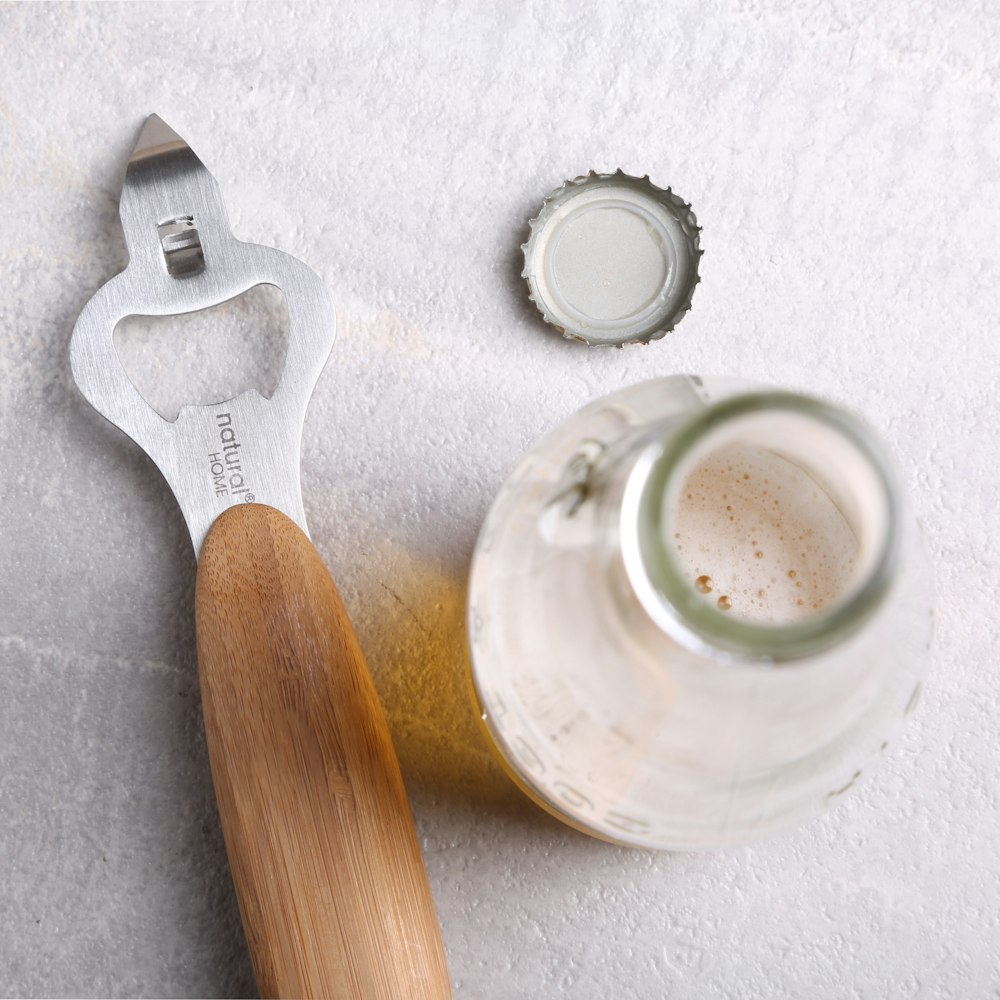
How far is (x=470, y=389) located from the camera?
879 millimetres

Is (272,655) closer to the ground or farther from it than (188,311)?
closer to the ground

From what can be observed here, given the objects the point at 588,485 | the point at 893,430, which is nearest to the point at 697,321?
the point at 893,430

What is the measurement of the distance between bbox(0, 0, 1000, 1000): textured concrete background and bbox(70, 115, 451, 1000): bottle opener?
0.17 feet

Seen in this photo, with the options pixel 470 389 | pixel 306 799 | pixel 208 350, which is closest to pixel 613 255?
pixel 470 389

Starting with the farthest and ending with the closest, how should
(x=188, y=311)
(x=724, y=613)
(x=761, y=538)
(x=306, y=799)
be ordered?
(x=188, y=311) < (x=306, y=799) < (x=761, y=538) < (x=724, y=613)

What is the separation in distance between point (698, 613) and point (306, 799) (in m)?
0.41

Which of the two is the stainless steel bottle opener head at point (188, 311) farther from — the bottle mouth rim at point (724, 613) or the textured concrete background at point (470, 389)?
the bottle mouth rim at point (724, 613)

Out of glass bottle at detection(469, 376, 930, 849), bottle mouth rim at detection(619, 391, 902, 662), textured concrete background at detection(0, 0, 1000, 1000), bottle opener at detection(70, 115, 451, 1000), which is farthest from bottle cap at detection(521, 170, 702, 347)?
bottle mouth rim at detection(619, 391, 902, 662)

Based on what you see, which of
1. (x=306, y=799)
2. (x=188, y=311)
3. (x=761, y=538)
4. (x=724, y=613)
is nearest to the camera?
(x=724, y=613)

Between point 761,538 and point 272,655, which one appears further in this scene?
point 272,655

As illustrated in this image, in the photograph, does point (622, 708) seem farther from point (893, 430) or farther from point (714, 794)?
point (893, 430)

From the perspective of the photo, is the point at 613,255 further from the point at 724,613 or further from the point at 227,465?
the point at 724,613

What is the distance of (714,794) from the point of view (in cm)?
56

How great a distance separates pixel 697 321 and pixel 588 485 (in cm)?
43
